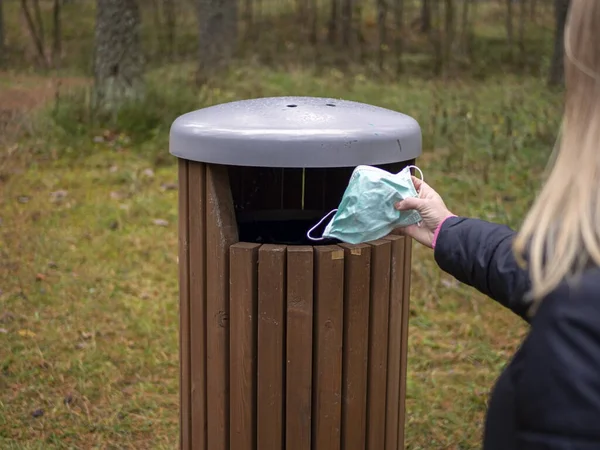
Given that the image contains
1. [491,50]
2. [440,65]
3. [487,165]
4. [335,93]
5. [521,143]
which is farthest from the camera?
[491,50]

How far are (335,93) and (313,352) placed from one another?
250 inches

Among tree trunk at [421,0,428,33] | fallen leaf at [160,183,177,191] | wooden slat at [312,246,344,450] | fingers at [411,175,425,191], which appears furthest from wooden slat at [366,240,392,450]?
tree trunk at [421,0,428,33]

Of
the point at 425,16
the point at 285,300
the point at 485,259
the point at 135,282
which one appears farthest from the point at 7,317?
the point at 425,16

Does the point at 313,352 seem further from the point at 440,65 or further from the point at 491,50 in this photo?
the point at 491,50

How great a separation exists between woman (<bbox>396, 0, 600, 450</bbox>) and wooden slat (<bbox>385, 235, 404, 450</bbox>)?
2.87 feet

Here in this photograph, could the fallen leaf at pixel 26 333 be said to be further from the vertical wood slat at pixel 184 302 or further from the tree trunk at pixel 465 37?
the tree trunk at pixel 465 37

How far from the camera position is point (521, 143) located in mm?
6559

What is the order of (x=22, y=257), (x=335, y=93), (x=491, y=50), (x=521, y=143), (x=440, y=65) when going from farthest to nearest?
(x=491, y=50) → (x=440, y=65) → (x=335, y=93) → (x=521, y=143) → (x=22, y=257)

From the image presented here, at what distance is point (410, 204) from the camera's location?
1950 mm

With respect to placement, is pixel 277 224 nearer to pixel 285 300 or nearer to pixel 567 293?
pixel 285 300

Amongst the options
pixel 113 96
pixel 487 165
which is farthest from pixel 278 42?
pixel 487 165

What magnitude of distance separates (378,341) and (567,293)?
3.59 ft

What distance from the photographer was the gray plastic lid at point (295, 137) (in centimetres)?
208

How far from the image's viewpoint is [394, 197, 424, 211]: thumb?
1.93 m
